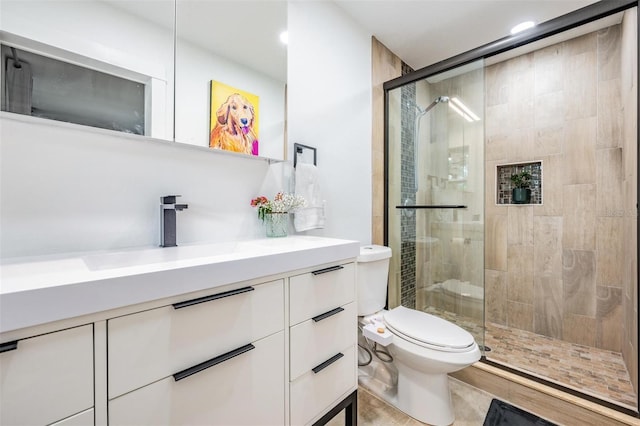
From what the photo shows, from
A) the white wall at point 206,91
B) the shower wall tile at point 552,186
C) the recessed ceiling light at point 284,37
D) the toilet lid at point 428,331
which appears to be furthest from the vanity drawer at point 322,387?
the shower wall tile at point 552,186

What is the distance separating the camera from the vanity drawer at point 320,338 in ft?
3.39

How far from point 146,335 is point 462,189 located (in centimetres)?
206

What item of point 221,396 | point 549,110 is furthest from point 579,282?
point 221,396

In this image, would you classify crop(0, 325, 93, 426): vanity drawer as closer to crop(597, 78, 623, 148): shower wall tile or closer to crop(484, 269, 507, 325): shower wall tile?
crop(484, 269, 507, 325): shower wall tile

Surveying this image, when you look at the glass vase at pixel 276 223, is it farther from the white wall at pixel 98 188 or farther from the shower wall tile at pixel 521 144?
the shower wall tile at pixel 521 144

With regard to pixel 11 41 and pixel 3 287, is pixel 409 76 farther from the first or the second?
pixel 3 287

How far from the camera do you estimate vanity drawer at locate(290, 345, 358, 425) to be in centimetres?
104

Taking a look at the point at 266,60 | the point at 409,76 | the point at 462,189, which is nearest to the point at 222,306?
the point at 266,60

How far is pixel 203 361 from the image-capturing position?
0.78 meters

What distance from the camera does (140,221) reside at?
1109mm

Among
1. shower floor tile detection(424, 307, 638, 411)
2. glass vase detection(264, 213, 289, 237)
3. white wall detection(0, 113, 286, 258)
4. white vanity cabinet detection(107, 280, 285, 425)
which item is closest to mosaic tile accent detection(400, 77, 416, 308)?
shower floor tile detection(424, 307, 638, 411)

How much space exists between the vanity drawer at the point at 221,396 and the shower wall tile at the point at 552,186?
2.45 metres

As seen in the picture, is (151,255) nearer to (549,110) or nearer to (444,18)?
(444,18)

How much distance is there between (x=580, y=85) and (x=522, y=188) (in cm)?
86
